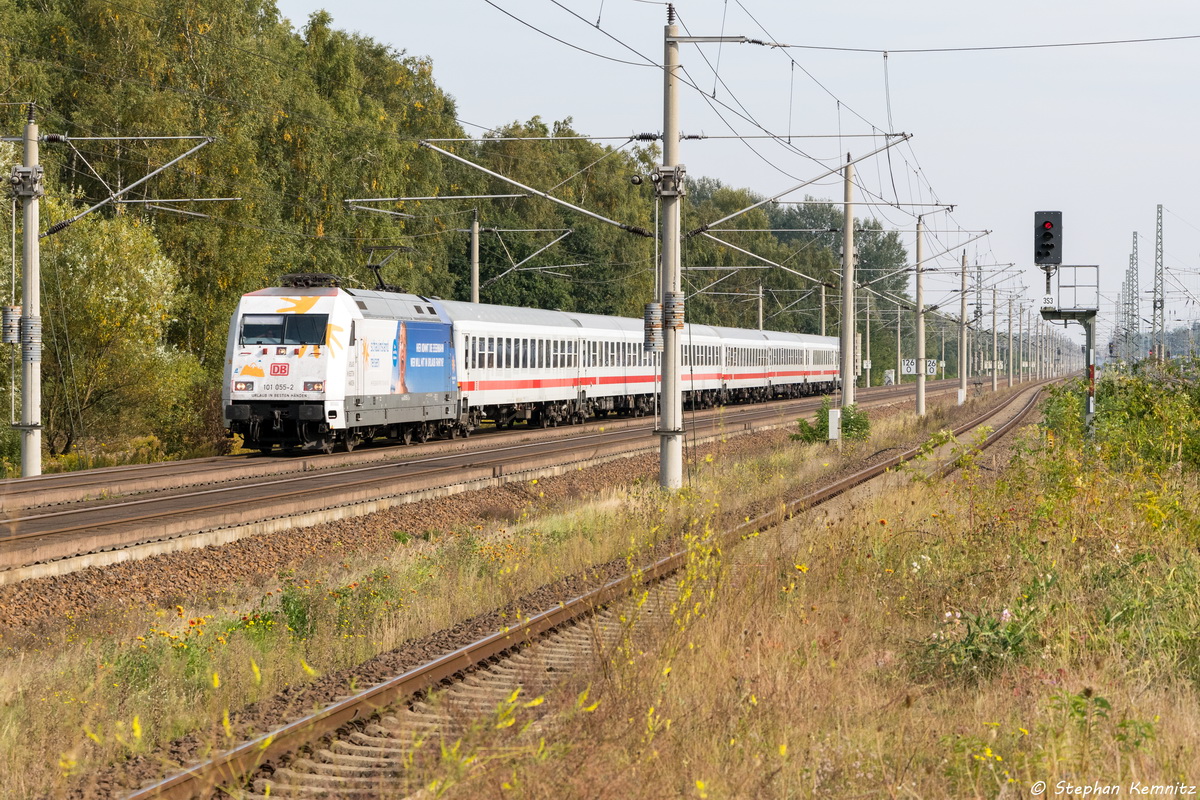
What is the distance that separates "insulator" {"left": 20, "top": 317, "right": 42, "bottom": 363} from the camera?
22.8m

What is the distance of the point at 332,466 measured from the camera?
949 inches

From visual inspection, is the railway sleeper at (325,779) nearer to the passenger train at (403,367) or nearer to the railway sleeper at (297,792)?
the railway sleeper at (297,792)

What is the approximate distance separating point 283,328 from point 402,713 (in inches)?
743

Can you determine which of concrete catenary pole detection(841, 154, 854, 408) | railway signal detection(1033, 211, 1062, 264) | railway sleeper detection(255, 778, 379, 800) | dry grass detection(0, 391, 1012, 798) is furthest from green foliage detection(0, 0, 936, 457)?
railway sleeper detection(255, 778, 379, 800)

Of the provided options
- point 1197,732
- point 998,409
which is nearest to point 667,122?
point 1197,732

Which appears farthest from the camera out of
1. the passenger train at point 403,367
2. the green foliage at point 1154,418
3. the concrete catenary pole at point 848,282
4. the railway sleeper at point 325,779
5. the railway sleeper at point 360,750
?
the concrete catenary pole at point 848,282

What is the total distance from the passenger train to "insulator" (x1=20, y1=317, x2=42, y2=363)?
3.64m

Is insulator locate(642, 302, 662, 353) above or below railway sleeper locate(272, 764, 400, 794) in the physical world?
above

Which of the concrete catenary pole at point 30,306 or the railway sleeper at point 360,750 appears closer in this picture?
the railway sleeper at point 360,750

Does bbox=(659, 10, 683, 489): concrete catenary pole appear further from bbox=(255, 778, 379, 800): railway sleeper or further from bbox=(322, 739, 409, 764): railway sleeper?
bbox=(255, 778, 379, 800): railway sleeper

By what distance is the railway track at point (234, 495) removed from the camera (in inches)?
550

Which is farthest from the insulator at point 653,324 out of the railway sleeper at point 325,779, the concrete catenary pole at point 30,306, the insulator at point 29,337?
the railway sleeper at point 325,779

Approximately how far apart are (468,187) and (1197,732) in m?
67.0

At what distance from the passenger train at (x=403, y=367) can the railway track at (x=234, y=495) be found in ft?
3.07
